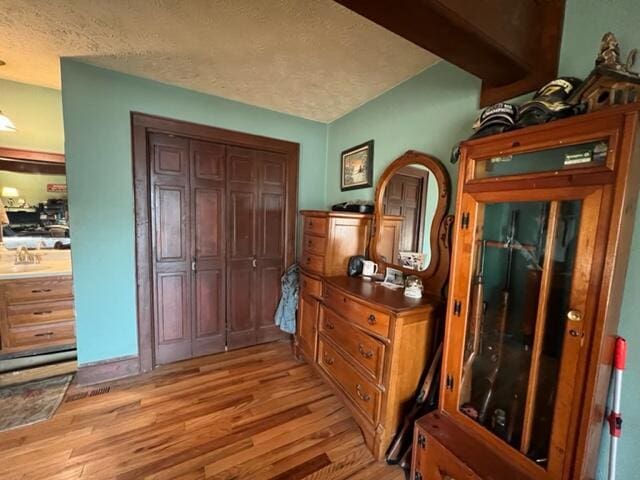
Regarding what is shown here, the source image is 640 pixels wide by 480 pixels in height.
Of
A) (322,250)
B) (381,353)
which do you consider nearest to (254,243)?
(322,250)

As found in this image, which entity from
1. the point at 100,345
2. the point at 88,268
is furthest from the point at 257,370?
the point at 88,268

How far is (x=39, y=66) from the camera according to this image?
1990mm

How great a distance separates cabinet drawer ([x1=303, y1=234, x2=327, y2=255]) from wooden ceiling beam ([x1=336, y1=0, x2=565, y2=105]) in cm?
145

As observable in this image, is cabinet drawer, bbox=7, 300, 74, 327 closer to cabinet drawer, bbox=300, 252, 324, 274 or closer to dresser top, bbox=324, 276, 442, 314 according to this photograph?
cabinet drawer, bbox=300, 252, 324, 274

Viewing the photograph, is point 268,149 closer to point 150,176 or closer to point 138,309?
point 150,176

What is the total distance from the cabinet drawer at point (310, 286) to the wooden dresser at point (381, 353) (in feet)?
1.21

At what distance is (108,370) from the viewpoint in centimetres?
212

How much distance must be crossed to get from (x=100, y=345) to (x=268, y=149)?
2.31 meters

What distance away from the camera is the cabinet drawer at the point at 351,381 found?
1.53 meters

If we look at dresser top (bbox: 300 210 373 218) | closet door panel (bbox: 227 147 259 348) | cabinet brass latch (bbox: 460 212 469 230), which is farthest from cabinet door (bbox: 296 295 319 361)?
cabinet brass latch (bbox: 460 212 469 230)

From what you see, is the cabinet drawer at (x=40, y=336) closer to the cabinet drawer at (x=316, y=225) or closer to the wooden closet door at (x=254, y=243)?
the wooden closet door at (x=254, y=243)

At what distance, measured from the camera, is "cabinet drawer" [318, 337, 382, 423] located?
1.53 metres

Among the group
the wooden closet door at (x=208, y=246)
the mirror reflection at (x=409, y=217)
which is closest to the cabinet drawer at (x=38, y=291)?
the wooden closet door at (x=208, y=246)

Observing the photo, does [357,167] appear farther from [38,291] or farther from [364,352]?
[38,291]
